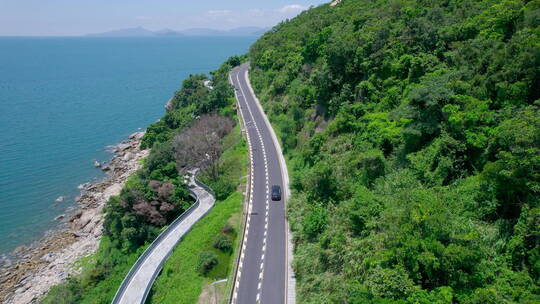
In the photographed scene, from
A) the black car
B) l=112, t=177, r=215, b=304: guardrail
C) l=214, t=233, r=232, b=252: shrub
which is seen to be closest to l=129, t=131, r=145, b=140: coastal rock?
l=112, t=177, r=215, b=304: guardrail

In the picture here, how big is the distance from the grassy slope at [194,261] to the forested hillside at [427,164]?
7943 millimetres

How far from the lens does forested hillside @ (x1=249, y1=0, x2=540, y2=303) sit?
18.1 meters

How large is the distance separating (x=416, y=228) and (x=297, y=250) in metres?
13.8

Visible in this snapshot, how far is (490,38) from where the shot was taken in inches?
1203

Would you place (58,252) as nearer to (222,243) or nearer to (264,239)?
(222,243)

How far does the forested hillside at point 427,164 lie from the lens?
18.1 m

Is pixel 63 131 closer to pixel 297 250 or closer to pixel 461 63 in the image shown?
pixel 297 250

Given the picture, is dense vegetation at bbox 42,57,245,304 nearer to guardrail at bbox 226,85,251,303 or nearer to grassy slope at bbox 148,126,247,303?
guardrail at bbox 226,85,251,303

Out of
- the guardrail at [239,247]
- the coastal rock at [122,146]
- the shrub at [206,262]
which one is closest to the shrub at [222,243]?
the guardrail at [239,247]

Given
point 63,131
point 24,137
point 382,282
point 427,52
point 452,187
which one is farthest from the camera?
point 63,131

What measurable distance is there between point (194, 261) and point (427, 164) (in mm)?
25130

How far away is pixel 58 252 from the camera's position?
49375 millimetres

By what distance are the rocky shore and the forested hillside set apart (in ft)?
119

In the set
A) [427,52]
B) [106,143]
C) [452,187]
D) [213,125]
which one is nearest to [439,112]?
[452,187]
